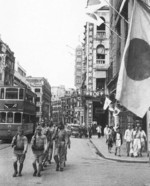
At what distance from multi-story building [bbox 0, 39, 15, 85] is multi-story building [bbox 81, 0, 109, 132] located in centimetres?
2182

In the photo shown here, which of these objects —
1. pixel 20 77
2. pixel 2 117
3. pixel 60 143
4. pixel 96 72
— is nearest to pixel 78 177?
pixel 60 143

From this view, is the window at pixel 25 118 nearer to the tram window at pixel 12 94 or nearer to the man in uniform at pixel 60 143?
the tram window at pixel 12 94

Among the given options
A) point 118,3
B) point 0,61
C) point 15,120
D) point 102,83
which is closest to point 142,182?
point 15,120

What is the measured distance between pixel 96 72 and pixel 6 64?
85.3 ft

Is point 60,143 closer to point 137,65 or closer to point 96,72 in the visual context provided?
point 137,65

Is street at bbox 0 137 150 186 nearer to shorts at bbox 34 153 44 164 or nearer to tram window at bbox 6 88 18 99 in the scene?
shorts at bbox 34 153 44 164

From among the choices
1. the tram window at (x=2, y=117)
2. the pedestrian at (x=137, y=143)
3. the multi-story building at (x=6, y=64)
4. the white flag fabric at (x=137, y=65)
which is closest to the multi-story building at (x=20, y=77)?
the multi-story building at (x=6, y=64)

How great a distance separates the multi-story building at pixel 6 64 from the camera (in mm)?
68125

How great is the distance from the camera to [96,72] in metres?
52.2

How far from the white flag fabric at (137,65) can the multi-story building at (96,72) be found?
41.3m

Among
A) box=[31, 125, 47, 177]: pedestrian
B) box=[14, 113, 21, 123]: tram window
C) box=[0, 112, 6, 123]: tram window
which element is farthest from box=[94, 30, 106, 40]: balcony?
box=[31, 125, 47, 177]: pedestrian

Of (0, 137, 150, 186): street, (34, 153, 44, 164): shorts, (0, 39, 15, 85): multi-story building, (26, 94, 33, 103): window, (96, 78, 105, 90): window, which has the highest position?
(0, 39, 15, 85): multi-story building

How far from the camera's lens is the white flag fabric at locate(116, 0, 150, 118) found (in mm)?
6742

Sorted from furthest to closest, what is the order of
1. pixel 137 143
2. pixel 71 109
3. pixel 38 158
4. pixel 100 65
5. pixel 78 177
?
1. pixel 71 109
2. pixel 100 65
3. pixel 137 143
4. pixel 38 158
5. pixel 78 177
